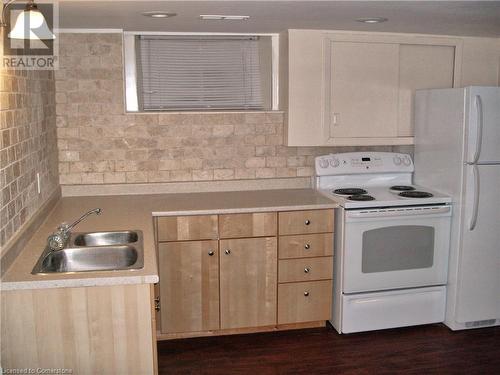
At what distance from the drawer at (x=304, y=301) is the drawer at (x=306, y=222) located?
1.21 ft

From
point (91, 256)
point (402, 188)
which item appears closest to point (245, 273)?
point (91, 256)

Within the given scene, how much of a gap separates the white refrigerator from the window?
125 centimetres

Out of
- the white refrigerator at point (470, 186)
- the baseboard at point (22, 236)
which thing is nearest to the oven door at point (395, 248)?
the white refrigerator at point (470, 186)

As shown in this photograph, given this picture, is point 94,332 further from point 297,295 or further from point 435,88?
point 435,88

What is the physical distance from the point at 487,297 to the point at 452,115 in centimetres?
127

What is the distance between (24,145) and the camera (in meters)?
2.78

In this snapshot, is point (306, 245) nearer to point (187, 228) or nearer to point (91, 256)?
point (187, 228)

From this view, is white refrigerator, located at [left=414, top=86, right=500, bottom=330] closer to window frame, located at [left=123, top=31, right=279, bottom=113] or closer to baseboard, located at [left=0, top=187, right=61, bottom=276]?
window frame, located at [left=123, top=31, right=279, bottom=113]

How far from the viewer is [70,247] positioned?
268cm

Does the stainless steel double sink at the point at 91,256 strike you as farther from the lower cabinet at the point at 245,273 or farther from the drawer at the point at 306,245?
the drawer at the point at 306,245

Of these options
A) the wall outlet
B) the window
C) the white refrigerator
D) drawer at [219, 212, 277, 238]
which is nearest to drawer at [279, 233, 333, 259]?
drawer at [219, 212, 277, 238]

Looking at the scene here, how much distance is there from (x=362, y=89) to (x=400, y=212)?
36.8 inches

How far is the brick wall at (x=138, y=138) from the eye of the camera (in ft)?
12.4

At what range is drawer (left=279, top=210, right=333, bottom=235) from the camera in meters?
3.59
